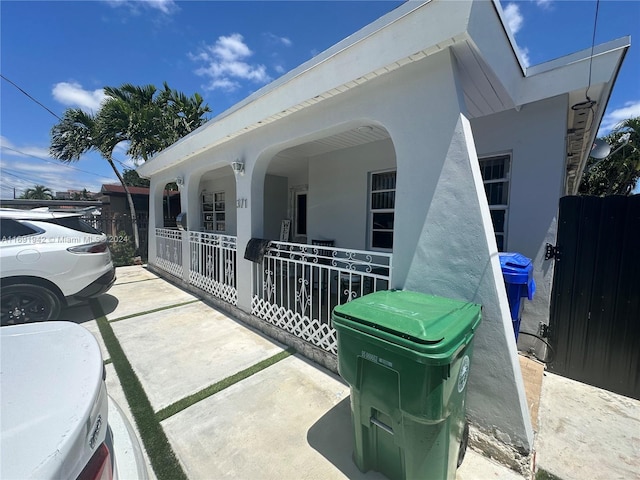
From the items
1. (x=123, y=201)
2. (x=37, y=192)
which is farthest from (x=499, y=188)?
(x=37, y=192)

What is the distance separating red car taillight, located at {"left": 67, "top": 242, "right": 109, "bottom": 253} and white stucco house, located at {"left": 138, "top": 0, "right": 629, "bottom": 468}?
1.79m

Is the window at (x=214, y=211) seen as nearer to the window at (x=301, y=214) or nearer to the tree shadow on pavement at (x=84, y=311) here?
the window at (x=301, y=214)

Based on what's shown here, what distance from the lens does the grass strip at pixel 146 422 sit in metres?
1.96

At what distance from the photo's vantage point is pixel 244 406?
2609mm

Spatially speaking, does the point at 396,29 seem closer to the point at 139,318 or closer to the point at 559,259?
the point at 559,259

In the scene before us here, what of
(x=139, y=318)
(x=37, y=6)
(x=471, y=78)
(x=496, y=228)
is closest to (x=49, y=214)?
(x=139, y=318)

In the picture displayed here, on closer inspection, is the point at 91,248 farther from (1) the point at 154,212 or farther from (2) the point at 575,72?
(2) the point at 575,72

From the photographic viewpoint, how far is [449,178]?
2289mm

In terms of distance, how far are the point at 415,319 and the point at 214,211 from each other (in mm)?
10863

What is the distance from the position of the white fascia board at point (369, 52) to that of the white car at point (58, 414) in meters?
3.11

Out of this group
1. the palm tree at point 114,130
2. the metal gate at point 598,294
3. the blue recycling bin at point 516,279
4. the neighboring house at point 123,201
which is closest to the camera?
the blue recycling bin at point 516,279

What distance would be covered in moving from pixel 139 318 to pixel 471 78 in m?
6.05

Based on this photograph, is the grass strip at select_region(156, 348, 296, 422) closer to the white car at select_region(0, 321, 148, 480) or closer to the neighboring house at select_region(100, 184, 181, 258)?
the white car at select_region(0, 321, 148, 480)

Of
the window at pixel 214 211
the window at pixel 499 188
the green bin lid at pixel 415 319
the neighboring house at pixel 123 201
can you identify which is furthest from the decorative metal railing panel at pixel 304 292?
the neighboring house at pixel 123 201
